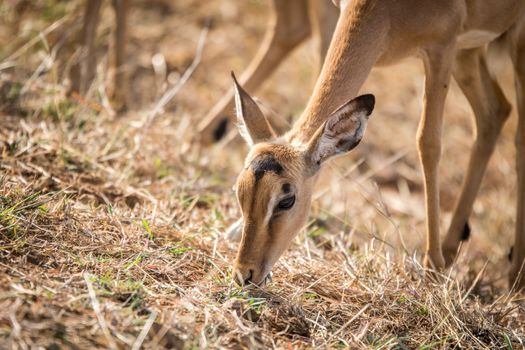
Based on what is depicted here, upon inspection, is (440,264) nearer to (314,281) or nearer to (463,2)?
(314,281)

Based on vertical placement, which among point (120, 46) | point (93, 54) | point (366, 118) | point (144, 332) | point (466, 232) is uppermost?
point (366, 118)

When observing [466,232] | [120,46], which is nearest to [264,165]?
[466,232]

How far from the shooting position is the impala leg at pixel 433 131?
5.07 m

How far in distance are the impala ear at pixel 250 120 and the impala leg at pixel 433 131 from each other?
3.57ft

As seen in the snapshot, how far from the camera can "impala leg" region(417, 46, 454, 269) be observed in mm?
5066

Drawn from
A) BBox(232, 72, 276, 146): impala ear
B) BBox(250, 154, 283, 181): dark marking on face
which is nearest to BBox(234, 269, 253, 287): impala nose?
BBox(250, 154, 283, 181): dark marking on face

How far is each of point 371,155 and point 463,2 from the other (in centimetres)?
351

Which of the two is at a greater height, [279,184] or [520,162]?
[279,184]

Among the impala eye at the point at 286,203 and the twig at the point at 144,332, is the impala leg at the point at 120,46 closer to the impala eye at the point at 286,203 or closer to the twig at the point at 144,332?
the impala eye at the point at 286,203

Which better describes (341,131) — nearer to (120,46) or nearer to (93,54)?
(93,54)

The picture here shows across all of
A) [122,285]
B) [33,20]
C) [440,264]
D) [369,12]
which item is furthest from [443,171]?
[122,285]

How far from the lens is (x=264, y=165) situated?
424cm

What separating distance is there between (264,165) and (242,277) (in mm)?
616

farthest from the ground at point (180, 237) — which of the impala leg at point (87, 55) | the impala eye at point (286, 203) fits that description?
the impala eye at point (286, 203)
